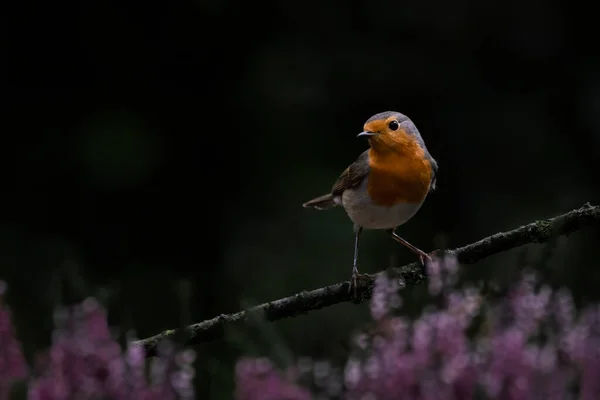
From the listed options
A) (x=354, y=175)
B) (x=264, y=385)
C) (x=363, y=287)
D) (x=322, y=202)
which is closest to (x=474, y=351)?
(x=264, y=385)

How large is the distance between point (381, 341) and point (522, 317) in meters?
0.11

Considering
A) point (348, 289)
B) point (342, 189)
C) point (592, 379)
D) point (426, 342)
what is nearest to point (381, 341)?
point (426, 342)

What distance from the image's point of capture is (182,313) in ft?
2.54

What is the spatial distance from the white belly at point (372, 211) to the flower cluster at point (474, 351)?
158 centimetres

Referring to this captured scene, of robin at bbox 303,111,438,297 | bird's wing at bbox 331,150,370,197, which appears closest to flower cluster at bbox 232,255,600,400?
robin at bbox 303,111,438,297

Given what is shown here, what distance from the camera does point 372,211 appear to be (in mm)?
2424

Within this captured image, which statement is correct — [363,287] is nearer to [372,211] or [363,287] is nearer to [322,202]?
[372,211]

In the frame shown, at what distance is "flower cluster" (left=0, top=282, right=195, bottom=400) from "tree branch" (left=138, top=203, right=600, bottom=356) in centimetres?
64

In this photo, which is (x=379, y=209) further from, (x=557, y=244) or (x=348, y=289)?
(x=557, y=244)

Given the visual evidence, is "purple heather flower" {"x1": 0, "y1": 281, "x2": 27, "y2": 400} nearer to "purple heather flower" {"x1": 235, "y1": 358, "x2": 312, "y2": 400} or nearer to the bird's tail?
"purple heather flower" {"x1": 235, "y1": 358, "x2": 312, "y2": 400}

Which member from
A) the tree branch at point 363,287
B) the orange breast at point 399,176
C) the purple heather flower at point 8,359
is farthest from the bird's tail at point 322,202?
the purple heather flower at point 8,359

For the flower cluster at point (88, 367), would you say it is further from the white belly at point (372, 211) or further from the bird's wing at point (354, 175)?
the bird's wing at point (354, 175)

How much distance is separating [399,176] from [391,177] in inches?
1.0

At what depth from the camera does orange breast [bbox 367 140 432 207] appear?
2361mm
